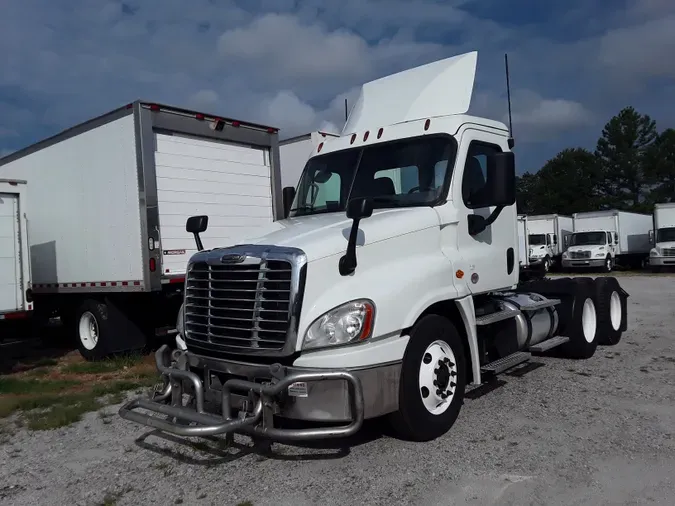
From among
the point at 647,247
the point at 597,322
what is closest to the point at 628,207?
the point at 647,247

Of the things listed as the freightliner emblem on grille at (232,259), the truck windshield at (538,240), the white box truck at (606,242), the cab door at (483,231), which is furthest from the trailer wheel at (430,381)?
the truck windshield at (538,240)

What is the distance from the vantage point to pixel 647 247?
124 feet

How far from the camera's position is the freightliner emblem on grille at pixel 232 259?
4748mm

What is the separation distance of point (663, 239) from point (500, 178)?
2977 cm

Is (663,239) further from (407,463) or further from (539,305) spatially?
(407,463)

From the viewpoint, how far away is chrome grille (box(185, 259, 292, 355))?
4.54 m

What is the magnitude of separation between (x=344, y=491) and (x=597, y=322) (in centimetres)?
596

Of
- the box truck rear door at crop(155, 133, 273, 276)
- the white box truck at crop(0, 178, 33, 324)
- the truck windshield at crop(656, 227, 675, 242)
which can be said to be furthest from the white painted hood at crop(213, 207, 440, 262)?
the truck windshield at crop(656, 227, 675, 242)

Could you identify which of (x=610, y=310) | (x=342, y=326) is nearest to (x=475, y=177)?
(x=342, y=326)

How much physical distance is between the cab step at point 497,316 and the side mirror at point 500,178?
1081 mm

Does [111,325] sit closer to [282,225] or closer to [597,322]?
[282,225]

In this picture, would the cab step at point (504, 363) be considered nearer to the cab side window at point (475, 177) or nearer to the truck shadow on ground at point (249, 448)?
the truck shadow on ground at point (249, 448)

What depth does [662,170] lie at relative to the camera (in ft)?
211

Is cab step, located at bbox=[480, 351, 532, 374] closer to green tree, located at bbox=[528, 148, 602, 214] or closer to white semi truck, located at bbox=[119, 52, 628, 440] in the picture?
white semi truck, located at bbox=[119, 52, 628, 440]
